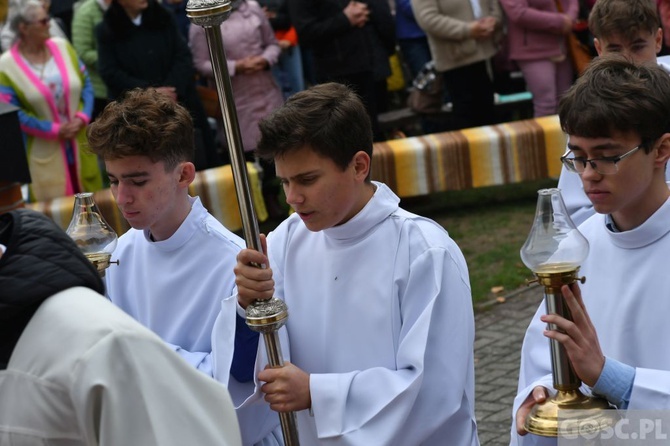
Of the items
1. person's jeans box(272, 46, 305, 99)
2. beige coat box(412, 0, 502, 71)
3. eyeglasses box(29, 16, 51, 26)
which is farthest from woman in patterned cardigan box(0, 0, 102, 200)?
beige coat box(412, 0, 502, 71)

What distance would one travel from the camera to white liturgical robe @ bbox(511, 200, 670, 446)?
3434mm

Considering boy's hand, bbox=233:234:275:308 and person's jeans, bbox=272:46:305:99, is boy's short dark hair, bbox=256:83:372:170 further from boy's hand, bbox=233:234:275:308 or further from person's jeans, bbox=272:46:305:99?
person's jeans, bbox=272:46:305:99

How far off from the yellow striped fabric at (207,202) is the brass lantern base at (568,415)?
6.09 metres

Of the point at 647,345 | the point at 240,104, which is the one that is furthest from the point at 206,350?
the point at 240,104

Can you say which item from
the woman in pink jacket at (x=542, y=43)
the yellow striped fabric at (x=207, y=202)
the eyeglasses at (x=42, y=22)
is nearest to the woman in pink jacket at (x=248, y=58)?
the yellow striped fabric at (x=207, y=202)

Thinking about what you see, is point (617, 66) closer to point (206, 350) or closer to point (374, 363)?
point (374, 363)

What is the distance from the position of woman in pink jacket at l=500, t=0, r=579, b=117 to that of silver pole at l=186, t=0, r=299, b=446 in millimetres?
6789

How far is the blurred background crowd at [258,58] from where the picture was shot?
30.0 ft

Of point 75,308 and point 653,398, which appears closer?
point 75,308

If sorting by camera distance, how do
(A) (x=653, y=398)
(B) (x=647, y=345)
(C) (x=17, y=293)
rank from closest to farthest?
(C) (x=17, y=293)
(A) (x=653, y=398)
(B) (x=647, y=345)

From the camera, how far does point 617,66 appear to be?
3.54 metres

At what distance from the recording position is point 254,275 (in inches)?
138

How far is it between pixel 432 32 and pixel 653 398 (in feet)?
22.9

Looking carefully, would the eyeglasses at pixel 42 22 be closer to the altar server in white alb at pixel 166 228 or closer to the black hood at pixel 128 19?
the black hood at pixel 128 19
